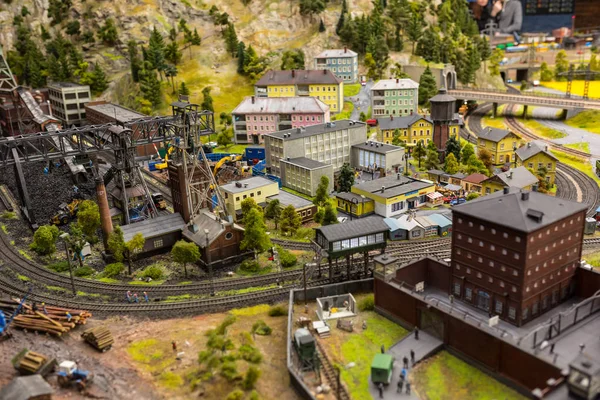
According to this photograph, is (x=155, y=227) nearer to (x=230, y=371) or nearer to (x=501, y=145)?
(x=230, y=371)

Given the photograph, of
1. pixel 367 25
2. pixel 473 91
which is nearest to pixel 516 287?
pixel 473 91

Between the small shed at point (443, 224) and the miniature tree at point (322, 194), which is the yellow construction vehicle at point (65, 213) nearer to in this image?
the miniature tree at point (322, 194)

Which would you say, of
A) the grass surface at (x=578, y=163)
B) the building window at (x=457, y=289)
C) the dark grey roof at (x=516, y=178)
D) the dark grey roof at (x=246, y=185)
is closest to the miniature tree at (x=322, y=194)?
the dark grey roof at (x=246, y=185)

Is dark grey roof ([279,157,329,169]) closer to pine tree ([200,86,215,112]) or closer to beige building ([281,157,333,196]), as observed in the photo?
beige building ([281,157,333,196])

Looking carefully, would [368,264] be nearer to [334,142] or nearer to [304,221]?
[304,221]

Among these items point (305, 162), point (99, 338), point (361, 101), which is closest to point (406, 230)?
point (305, 162)
